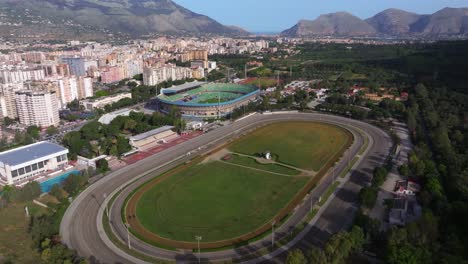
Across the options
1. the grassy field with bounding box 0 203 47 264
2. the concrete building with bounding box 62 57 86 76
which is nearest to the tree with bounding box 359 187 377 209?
the grassy field with bounding box 0 203 47 264

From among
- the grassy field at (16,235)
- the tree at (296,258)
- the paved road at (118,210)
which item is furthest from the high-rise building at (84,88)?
the tree at (296,258)

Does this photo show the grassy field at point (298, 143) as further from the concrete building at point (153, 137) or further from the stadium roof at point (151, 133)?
the stadium roof at point (151, 133)

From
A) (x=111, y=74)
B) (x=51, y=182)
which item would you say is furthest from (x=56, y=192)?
(x=111, y=74)

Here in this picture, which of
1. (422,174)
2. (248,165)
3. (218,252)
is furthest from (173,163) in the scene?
(422,174)

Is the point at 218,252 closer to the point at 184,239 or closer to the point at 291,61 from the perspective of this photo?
the point at 184,239

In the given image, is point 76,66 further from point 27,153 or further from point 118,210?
point 118,210

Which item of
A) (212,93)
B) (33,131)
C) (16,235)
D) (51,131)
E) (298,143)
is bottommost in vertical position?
(16,235)
